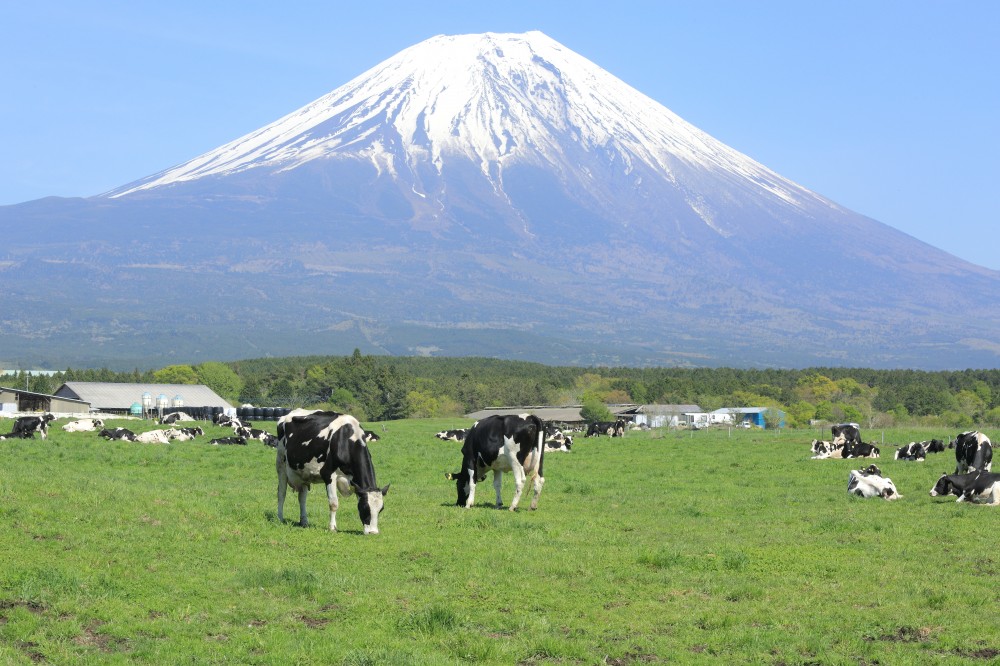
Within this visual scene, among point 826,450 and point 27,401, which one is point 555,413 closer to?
point 27,401

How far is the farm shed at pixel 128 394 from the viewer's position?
81.2m

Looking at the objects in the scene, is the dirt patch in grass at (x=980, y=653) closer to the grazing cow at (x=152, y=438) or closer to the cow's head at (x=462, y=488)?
the cow's head at (x=462, y=488)

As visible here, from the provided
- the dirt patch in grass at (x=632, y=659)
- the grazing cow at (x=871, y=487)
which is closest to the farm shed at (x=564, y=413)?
the grazing cow at (x=871, y=487)

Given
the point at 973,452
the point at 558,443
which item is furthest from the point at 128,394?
the point at 973,452

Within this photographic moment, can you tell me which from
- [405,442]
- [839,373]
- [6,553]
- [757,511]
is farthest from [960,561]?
[839,373]

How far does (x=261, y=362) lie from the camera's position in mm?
150500

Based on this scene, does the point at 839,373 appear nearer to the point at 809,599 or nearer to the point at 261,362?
the point at 261,362

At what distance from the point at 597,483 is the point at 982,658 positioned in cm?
1509

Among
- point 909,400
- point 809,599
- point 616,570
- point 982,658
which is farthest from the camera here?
point 909,400

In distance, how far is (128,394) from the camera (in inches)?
3351

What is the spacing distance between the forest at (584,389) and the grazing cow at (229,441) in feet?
166

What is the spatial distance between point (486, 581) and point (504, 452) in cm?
669

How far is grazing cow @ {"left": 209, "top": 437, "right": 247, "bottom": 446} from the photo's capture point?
3519cm

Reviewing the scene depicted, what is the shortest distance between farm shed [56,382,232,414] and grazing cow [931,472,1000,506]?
63.2m
